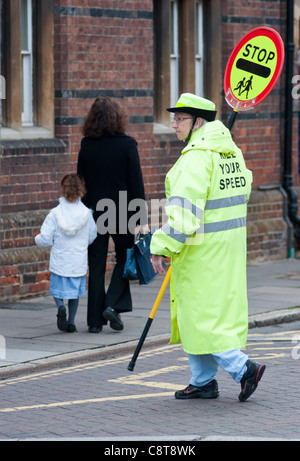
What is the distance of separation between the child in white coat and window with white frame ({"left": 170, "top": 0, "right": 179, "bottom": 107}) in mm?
5593

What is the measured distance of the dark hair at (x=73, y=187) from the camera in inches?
410

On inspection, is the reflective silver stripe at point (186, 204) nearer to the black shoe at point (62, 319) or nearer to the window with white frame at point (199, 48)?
the black shoe at point (62, 319)

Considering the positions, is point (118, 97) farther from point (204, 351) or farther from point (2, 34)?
point (204, 351)

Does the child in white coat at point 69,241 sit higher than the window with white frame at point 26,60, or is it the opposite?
the window with white frame at point 26,60

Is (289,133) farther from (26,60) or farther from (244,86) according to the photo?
(244,86)

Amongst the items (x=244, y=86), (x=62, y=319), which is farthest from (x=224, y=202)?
(x=62, y=319)

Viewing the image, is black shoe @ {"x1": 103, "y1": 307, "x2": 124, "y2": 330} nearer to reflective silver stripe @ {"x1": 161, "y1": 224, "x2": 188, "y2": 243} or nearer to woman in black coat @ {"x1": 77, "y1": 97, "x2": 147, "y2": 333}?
woman in black coat @ {"x1": 77, "y1": 97, "x2": 147, "y2": 333}

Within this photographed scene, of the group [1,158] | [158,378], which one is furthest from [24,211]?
[158,378]

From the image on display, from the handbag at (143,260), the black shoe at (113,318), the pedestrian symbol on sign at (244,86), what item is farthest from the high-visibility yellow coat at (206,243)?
the black shoe at (113,318)

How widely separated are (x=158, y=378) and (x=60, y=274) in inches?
87.1

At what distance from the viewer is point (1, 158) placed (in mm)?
12578

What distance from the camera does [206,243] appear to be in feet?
23.9

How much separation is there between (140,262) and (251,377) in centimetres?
285

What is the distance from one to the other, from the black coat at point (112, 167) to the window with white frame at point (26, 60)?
3.13 metres
